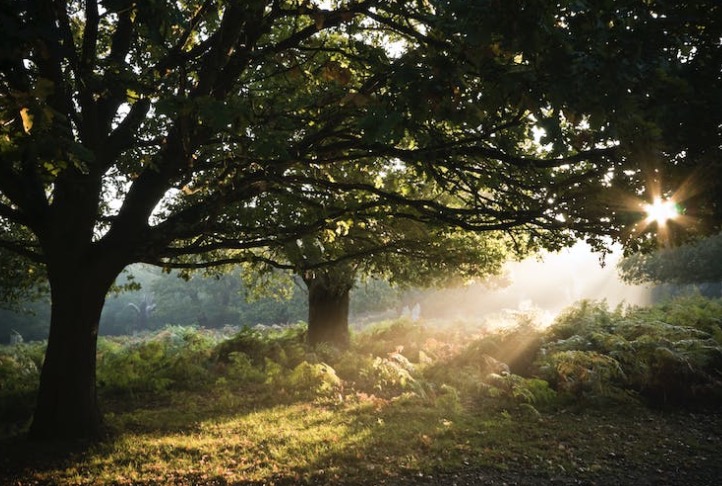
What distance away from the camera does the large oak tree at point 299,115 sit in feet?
8.73

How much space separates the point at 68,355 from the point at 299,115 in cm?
500

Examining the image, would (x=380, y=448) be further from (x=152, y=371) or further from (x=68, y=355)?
(x=152, y=371)

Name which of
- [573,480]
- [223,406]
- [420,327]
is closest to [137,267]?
[420,327]

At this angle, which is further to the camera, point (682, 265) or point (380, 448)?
point (682, 265)

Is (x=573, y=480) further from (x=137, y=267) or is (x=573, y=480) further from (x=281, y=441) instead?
(x=137, y=267)

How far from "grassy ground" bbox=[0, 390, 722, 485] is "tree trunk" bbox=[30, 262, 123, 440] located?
366 millimetres

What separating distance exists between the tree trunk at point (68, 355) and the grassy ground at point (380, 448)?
1.20ft

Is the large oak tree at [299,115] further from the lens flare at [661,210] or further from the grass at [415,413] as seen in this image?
the grass at [415,413]

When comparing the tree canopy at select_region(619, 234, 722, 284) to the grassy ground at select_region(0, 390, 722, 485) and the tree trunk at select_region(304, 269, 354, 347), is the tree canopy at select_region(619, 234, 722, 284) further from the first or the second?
the grassy ground at select_region(0, 390, 722, 485)

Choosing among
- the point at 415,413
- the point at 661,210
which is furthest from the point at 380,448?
the point at 661,210

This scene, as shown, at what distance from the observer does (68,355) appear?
21.8 feet

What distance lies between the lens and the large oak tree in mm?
2660

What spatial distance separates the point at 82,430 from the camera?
6.73m

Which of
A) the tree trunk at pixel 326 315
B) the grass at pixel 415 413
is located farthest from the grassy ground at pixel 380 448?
the tree trunk at pixel 326 315
